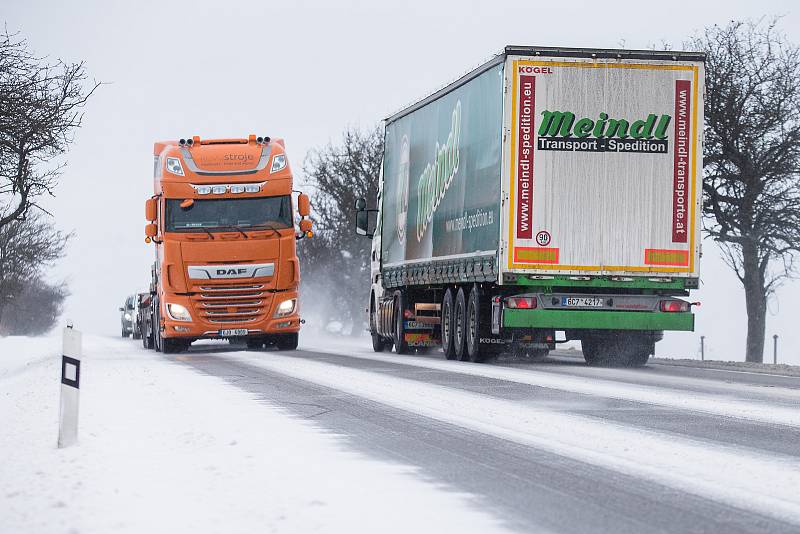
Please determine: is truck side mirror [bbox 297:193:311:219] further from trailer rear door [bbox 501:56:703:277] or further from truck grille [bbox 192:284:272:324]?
trailer rear door [bbox 501:56:703:277]

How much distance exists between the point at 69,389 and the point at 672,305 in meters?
13.3

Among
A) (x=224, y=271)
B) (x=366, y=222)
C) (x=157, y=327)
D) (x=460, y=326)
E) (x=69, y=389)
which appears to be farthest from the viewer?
(x=366, y=222)

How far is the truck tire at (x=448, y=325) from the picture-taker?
24.3 meters

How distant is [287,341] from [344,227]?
34.2m

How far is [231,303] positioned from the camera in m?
27.1

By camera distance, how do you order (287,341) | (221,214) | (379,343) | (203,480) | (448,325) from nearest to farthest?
(203,480), (448,325), (221,214), (287,341), (379,343)

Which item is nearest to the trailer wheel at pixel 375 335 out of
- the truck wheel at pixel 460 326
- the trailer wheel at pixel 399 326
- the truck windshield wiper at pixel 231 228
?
the trailer wheel at pixel 399 326

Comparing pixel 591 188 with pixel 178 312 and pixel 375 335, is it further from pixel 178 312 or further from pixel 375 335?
pixel 375 335

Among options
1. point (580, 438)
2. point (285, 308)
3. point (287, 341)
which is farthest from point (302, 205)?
point (580, 438)

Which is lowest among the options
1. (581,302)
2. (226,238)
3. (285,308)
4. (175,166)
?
(285,308)

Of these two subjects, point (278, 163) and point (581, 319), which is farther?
point (278, 163)

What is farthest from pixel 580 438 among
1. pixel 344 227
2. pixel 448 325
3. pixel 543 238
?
pixel 344 227

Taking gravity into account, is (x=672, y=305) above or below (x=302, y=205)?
below

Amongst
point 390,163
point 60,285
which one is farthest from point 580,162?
point 60,285
